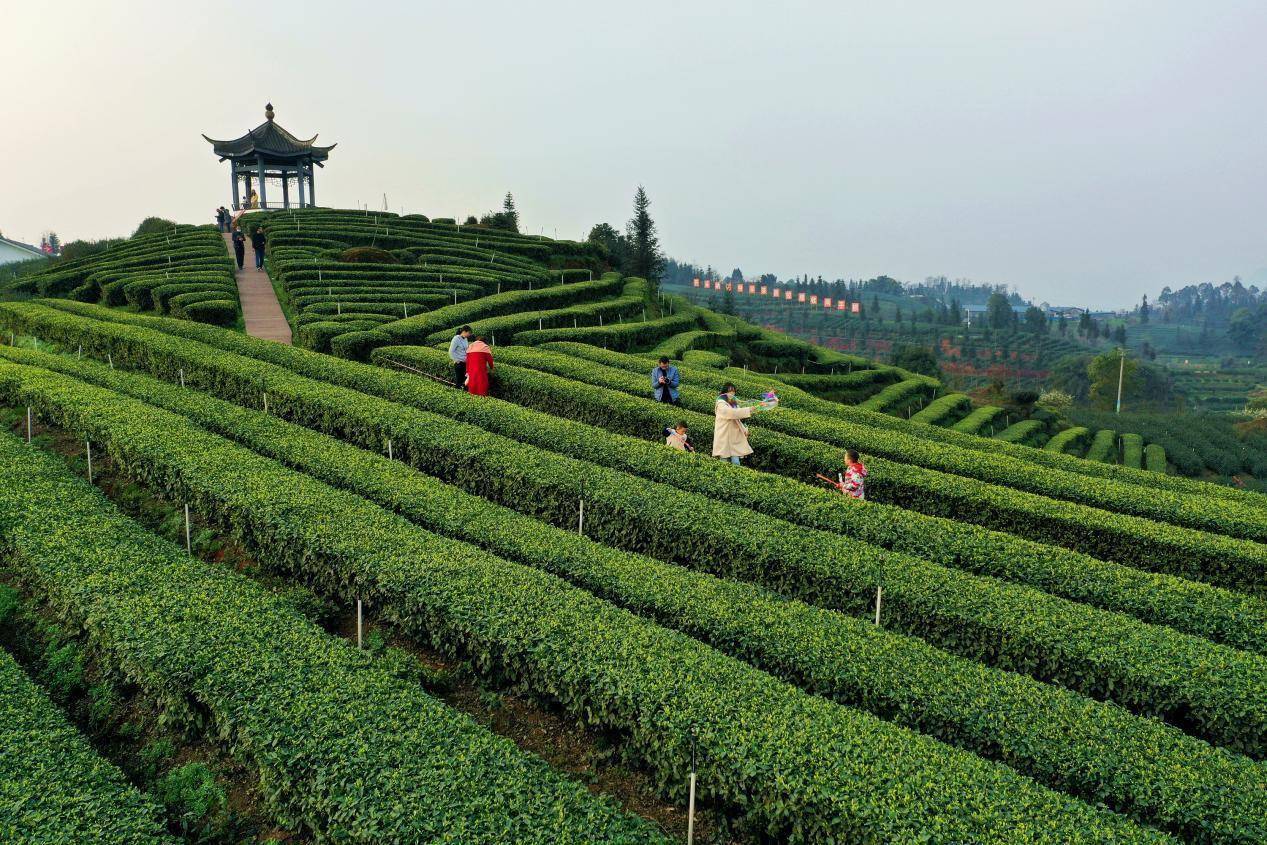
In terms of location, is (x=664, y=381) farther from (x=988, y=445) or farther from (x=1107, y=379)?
(x=1107, y=379)

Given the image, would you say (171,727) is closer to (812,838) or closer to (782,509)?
(812,838)

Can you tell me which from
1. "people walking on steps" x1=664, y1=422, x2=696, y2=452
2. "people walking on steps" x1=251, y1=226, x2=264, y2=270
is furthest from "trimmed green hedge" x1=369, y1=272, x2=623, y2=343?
"people walking on steps" x1=664, y1=422, x2=696, y2=452

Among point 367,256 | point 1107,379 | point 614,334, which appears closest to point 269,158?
point 367,256

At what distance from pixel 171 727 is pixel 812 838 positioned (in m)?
6.32

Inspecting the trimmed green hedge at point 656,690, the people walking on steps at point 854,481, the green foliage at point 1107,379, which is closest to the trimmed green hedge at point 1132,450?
the green foliage at point 1107,379

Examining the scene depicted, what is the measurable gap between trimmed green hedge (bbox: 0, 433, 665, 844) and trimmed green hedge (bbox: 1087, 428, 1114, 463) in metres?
47.4

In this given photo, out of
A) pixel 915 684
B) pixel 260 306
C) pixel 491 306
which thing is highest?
pixel 491 306

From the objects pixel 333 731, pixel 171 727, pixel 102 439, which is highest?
pixel 102 439

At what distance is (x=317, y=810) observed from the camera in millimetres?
6590

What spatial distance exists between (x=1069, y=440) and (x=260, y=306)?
43.8 meters

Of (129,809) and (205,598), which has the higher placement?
(205,598)

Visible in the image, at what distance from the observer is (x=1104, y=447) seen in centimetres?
5019

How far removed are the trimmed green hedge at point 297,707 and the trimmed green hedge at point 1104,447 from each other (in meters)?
47.4

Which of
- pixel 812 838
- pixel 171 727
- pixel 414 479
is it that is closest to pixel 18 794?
pixel 171 727
